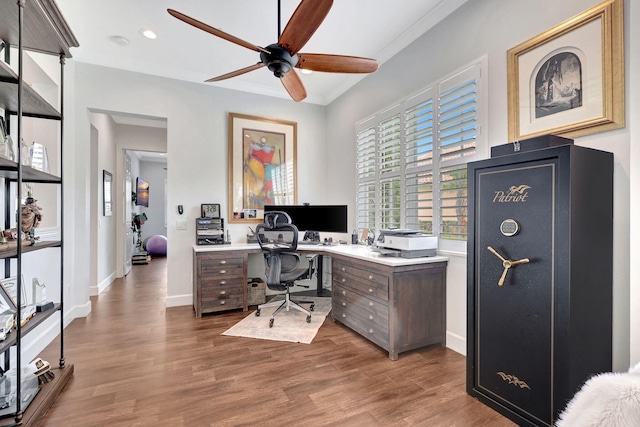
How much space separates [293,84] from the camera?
8.72 feet

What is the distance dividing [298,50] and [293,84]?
57 centimetres

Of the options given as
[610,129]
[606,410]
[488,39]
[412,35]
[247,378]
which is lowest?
[247,378]

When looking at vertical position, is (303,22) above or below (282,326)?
above

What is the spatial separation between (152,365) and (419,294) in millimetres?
2238

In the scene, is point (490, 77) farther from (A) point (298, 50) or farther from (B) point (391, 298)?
(B) point (391, 298)

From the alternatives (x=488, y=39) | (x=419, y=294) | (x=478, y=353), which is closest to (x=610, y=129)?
(x=488, y=39)

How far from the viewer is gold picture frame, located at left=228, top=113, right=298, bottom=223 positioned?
4293 millimetres

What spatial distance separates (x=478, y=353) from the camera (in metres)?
1.96

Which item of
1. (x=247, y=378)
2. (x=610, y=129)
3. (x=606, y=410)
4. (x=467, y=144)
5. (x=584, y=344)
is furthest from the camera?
(x=467, y=144)

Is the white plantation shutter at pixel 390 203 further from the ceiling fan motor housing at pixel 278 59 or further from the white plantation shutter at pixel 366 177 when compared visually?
the ceiling fan motor housing at pixel 278 59

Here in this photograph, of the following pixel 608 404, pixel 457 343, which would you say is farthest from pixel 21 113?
pixel 457 343

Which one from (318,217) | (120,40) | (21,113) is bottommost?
(318,217)

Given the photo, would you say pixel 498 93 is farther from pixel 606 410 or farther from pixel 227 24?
pixel 227 24

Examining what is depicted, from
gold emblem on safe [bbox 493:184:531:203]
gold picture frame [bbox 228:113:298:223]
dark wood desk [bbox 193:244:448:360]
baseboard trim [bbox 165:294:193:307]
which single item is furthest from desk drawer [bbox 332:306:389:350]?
baseboard trim [bbox 165:294:193:307]
